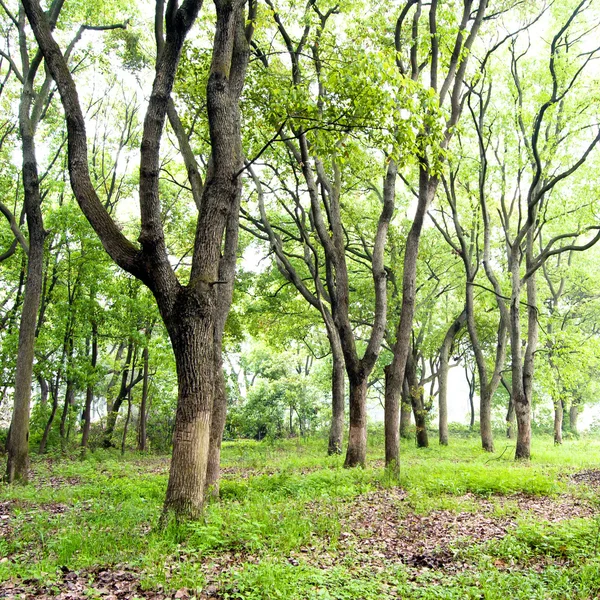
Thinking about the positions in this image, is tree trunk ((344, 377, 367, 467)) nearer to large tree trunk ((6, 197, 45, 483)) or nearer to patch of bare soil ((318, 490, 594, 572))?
patch of bare soil ((318, 490, 594, 572))

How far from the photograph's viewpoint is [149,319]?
18344 mm

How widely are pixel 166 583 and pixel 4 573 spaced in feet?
4.88

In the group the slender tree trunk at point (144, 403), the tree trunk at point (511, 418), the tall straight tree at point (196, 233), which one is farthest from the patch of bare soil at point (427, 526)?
the tree trunk at point (511, 418)

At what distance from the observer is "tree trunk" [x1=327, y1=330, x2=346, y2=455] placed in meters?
14.7

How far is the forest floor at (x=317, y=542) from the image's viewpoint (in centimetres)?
445

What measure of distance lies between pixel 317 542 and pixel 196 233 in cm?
418

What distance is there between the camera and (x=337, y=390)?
14.9 meters

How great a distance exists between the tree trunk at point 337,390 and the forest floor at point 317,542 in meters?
5.08

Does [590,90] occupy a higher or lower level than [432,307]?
higher

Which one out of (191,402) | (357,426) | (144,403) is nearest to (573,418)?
(357,426)

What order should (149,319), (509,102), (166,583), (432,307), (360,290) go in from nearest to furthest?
(166,583) < (509,102) < (149,319) < (360,290) < (432,307)

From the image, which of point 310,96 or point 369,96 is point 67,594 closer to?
point 369,96

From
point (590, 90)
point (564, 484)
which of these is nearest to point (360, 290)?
point (590, 90)

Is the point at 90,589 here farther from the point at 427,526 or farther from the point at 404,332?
the point at 404,332
